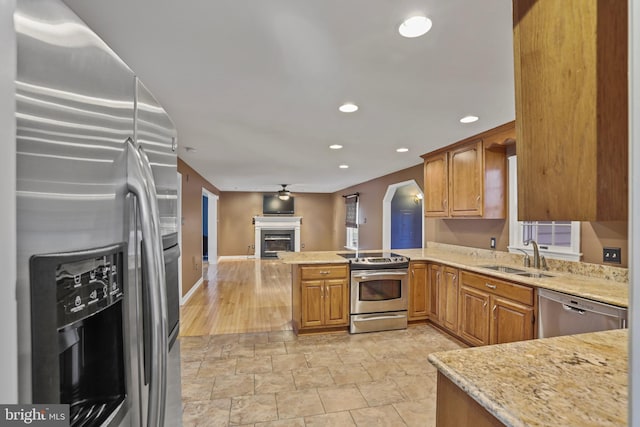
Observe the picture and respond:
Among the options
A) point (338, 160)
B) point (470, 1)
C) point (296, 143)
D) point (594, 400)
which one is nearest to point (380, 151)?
point (338, 160)

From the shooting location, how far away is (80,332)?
1.83 ft

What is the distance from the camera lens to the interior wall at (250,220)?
1033 cm

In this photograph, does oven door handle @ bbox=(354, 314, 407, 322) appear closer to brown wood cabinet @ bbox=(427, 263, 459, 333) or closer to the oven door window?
the oven door window

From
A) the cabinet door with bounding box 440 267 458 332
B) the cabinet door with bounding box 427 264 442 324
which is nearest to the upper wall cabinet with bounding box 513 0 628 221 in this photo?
the cabinet door with bounding box 440 267 458 332

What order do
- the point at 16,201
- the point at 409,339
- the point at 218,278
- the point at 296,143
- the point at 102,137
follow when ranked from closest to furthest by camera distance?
the point at 16,201
the point at 102,137
the point at 409,339
the point at 296,143
the point at 218,278

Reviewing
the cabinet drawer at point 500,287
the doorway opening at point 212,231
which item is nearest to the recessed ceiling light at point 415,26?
the cabinet drawer at point 500,287

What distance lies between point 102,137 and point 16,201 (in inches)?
7.9

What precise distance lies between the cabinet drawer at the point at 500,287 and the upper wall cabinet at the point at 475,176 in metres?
0.84

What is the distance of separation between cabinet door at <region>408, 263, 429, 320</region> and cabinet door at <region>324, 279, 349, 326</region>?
87 centimetres

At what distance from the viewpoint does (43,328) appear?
1.38 feet

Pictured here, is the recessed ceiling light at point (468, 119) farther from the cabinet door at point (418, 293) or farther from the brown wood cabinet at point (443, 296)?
the cabinet door at point (418, 293)

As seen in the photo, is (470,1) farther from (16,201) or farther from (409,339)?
(409,339)

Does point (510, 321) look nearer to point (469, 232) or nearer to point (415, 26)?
point (469, 232)

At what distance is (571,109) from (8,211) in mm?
1029
